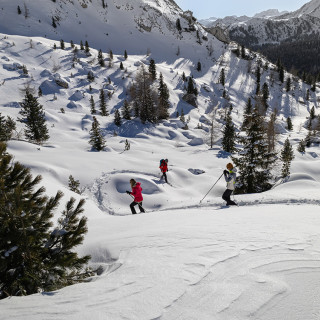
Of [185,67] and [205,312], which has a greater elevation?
[185,67]

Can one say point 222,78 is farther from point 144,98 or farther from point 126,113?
point 126,113

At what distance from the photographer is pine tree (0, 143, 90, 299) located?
8.34 ft

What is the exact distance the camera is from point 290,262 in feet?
9.46

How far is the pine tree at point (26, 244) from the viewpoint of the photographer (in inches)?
100

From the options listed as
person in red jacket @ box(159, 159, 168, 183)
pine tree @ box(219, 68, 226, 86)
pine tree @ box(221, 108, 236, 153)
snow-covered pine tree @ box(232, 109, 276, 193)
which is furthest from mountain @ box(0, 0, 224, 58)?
person in red jacket @ box(159, 159, 168, 183)

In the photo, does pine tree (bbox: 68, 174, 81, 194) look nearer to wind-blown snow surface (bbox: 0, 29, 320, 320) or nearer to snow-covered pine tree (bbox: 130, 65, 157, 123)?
wind-blown snow surface (bbox: 0, 29, 320, 320)

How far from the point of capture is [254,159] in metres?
15.1

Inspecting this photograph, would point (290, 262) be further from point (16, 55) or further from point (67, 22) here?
point (67, 22)

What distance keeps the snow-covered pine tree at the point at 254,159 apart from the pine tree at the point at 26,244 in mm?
14100

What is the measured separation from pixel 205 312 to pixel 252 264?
4.11 ft

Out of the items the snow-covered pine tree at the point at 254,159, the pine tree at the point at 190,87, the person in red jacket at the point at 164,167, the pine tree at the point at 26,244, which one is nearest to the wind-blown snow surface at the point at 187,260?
the pine tree at the point at 26,244

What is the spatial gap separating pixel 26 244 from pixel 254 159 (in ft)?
50.2

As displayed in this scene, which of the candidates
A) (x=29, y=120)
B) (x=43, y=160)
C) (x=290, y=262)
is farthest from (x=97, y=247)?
(x=29, y=120)

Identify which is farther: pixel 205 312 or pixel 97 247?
pixel 97 247
